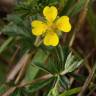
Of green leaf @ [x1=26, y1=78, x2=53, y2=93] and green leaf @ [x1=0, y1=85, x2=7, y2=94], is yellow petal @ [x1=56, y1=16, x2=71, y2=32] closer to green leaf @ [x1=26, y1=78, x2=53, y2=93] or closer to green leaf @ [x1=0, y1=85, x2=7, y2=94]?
green leaf @ [x1=26, y1=78, x2=53, y2=93]

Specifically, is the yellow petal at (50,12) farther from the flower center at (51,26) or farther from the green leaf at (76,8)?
the green leaf at (76,8)

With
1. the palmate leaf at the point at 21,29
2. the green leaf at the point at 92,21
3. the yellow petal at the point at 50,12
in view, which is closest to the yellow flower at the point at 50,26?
the yellow petal at the point at 50,12

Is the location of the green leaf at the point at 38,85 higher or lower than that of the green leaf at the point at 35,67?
higher

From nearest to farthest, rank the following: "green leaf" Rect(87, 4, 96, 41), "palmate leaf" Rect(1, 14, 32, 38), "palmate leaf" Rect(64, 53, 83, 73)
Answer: "palmate leaf" Rect(64, 53, 83, 73) → "palmate leaf" Rect(1, 14, 32, 38) → "green leaf" Rect(87, 4, 96, 41)

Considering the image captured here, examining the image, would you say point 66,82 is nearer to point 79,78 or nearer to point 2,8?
point 79,78

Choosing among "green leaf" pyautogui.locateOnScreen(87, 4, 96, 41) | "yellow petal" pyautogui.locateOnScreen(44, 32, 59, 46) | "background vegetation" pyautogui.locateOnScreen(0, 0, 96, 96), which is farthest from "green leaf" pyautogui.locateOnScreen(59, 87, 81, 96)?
"green leaf" pyautogui.locateOnScreen(87, 4, 96, 41)

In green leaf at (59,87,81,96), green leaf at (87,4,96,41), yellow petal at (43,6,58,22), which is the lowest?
green leaf at (59,87,81,96)

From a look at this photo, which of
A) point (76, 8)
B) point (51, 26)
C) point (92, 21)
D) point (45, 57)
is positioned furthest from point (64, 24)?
point (92, 21)
